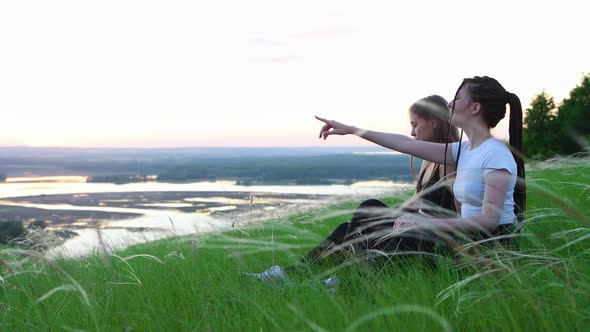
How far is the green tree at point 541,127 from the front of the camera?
3772cm

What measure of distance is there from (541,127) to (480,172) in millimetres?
39226

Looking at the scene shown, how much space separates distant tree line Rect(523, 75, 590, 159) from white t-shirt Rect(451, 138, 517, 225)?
3538 centimetres

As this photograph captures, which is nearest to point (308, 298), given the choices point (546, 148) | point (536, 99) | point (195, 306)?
point (195, 306)

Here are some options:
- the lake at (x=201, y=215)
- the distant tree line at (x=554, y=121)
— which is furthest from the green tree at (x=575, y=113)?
the lake at (x=201, y=215)

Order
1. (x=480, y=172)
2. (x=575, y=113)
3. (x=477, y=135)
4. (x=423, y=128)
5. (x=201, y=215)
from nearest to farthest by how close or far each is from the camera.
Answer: (x=480, y=172), (x=477, y=135), (x=423, y=128), (x=201, y=215), (x=575, y=113)

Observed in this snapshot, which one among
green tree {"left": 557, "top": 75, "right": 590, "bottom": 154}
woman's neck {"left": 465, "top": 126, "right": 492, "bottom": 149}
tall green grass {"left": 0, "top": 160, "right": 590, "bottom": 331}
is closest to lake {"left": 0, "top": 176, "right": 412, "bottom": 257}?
tall green grass {"left": 0, "top": 160, "right": 590, "bottom": 331}

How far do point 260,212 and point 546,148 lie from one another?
126 ft

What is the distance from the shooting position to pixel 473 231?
3.59 metres

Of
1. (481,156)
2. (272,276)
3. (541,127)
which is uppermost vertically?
(541,127)

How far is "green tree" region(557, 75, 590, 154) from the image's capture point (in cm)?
3603

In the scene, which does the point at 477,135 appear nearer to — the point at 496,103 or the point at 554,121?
the point at 496,103

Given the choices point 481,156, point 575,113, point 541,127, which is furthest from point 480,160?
point 541,127

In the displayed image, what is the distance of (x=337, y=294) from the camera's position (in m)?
2.76

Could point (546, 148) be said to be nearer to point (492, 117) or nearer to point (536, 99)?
point (536, 99)
